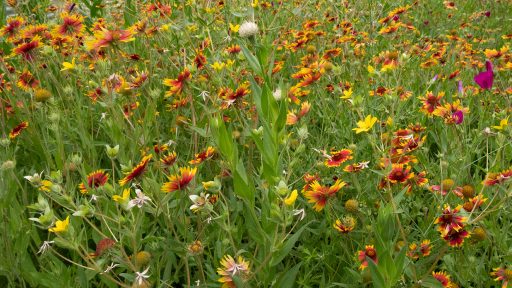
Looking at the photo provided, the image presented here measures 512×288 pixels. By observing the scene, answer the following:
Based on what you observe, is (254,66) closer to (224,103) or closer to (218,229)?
(224,103)

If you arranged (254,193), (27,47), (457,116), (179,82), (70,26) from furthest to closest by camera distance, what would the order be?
(70,26) < (27,47) < (179,82) < (457,116) < (254,193)

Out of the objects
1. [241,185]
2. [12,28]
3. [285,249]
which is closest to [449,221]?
[285,249]

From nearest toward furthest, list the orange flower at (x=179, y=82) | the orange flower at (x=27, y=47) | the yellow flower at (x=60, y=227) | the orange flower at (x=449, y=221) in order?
1. the yellow flower at (x=60, y=227)
2. the orange flower at (x=449, y=221)
3. the orange flower at (x=179, y=82)
4. the orange flower at (x=27, y=47)

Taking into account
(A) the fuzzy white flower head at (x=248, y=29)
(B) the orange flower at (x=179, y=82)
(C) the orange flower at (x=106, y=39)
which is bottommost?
(B) the orange flower at (x=179, y=82)

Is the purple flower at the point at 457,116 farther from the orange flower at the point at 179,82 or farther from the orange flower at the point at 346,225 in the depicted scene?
the orange flower at the point at 179,82

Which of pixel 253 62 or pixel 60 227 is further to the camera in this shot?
pixel 253 62

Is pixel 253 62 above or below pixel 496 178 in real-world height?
above

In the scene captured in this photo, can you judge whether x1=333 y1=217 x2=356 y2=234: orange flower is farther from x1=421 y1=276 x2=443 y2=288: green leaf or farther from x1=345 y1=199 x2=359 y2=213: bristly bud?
x1=421 y1=276 x2=443 y2=288: green leaf

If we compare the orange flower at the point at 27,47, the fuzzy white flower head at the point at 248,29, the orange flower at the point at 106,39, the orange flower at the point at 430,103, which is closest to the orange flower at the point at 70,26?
the orange flower at the point at 27,47

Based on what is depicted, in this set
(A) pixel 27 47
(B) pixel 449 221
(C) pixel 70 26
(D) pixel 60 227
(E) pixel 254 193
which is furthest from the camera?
(C) pixel 70 26

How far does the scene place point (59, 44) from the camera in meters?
2.31

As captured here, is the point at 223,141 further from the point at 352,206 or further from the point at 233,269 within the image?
the point at 352,206

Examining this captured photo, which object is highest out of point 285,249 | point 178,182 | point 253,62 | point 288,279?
point 253,62

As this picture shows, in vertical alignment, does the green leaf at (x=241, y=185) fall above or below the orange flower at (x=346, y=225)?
above
